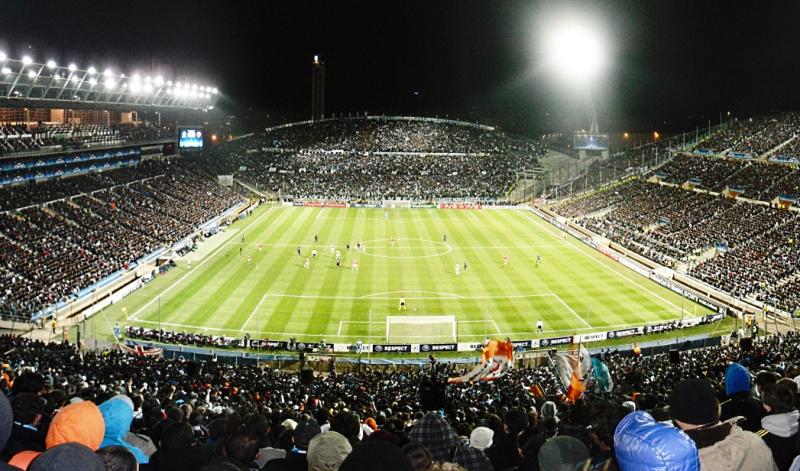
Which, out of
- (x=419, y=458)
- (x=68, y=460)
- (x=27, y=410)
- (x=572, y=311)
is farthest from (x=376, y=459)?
(x=572, y=311)

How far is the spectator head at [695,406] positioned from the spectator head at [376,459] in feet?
8.35

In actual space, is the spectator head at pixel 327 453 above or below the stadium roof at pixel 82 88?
below

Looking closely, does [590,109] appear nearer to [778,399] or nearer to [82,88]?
[82,88]

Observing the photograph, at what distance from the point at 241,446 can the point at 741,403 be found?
5996 mm

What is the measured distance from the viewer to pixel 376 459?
161 inches

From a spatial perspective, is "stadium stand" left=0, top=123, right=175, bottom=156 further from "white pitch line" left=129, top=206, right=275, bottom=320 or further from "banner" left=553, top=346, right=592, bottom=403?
"banner" left=553, top=346, right=592, bottom=403

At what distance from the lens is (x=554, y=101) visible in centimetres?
17538

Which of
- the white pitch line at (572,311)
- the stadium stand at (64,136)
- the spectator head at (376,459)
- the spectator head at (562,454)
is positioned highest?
the stadium stand at (64,136)

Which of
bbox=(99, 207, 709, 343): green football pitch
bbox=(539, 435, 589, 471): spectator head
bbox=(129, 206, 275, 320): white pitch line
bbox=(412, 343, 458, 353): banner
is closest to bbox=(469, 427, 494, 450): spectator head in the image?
bbox=(539, 435, 589, 471): spectator head

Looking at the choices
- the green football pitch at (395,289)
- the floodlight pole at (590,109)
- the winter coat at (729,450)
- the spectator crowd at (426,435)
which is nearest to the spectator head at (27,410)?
the spectator crowd at (426,435)

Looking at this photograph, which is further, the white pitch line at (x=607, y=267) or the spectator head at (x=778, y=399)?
the white pitch line at (x=607, y=267)

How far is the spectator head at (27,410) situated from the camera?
7742mm

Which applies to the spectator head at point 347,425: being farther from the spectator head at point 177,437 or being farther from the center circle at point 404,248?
the center circle at point 404,248

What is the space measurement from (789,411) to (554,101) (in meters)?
177
